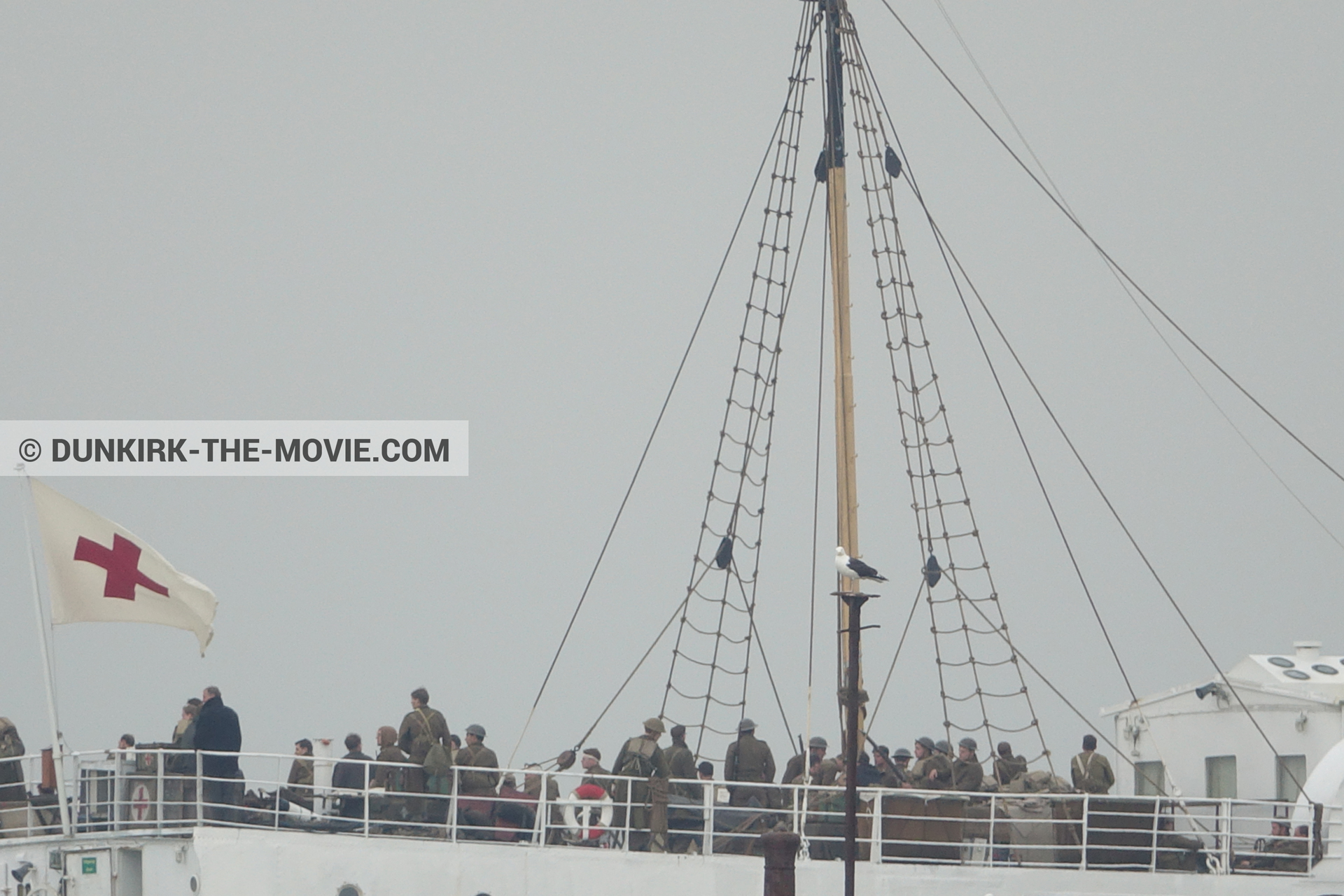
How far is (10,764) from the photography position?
24.2 metres

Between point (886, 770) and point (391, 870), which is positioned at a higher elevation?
point (886, 770)

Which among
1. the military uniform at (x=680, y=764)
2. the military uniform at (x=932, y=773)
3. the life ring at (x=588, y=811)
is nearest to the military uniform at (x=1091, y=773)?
the military uniform at (x=932, y=773)

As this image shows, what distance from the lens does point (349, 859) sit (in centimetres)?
2362

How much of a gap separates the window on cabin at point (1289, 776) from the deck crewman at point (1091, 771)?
3.96 metres

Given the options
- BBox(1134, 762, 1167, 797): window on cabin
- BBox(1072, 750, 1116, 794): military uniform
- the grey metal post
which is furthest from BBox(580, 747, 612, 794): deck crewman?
BBox(1134, 762, 1167, 797): window on cabin

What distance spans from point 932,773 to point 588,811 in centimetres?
406

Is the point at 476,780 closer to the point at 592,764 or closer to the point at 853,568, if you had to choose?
the point at 592,764

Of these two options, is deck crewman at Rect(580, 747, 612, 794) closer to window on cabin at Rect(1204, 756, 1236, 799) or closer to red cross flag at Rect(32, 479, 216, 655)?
red cross flag at Rect(32, 479, 216, 655)

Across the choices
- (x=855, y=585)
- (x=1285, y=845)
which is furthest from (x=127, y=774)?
(x=1285, y=845)

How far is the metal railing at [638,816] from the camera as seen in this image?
23.5 meters

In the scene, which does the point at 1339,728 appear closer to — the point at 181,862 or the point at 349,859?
the point at 349,859

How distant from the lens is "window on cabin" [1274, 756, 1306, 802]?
28359 mm

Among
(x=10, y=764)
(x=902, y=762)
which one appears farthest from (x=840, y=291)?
(x=10, y=764)

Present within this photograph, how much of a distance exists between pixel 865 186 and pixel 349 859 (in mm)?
13942
